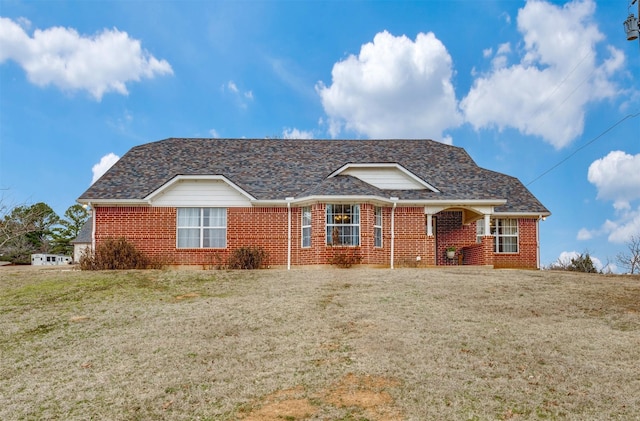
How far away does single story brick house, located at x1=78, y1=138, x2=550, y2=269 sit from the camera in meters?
22.1

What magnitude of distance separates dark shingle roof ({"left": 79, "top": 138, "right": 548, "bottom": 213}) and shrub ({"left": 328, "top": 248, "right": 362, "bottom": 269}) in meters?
2.42

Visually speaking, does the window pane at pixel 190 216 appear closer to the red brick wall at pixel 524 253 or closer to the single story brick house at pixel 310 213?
the single story brick house at pixel 310 213

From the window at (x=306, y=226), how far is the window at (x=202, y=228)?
3363 millimetres

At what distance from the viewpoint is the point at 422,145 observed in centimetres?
2953

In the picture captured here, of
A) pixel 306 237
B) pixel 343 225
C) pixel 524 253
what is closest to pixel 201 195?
pixel 306 237

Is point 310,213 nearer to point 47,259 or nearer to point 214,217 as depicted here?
point 214,217

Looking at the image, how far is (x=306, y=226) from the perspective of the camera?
2275 cm

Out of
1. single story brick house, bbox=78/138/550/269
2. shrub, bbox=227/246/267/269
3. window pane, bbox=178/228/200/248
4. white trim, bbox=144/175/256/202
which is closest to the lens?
shrub, bbox=227/246/267/269

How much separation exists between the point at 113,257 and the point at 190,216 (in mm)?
3532

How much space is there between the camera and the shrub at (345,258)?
21.4 metres

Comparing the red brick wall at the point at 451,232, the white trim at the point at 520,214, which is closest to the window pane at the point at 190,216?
the red brick wall at the point at 451,232

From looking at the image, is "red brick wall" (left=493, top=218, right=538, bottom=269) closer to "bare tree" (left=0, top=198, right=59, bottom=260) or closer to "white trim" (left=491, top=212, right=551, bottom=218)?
"white trim" (left=491, top=212, right=551, bottom=218)

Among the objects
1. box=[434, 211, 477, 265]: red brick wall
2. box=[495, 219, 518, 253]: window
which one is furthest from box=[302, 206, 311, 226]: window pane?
box=[495, 219, 518, 253]: window

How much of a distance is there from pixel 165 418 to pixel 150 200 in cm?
1646
